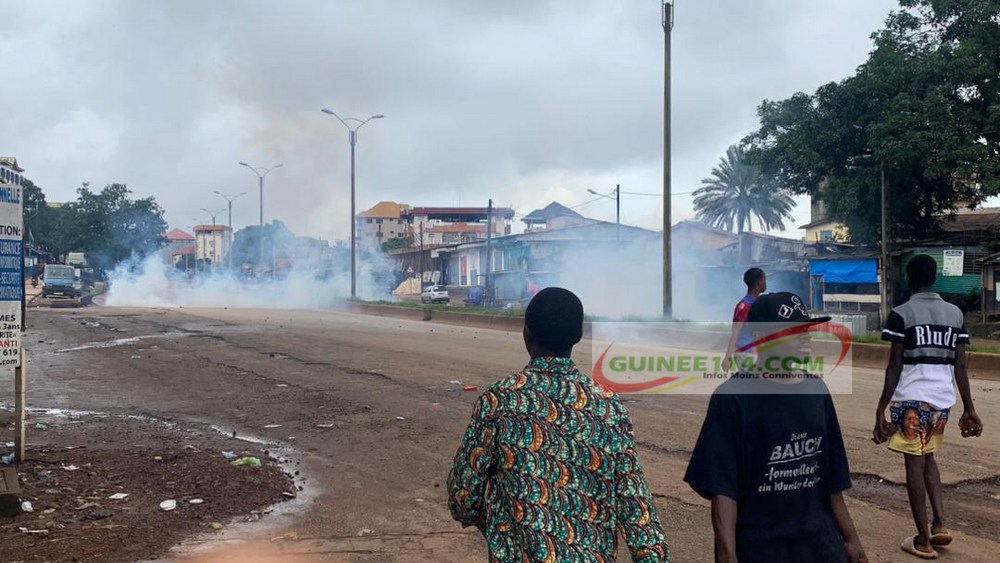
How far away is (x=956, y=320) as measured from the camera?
4.83m

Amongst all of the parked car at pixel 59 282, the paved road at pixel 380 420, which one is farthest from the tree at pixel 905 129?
the parked car at pixel 59 282

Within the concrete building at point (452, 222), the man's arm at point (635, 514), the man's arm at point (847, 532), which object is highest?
the concrete building at point (452, 222)

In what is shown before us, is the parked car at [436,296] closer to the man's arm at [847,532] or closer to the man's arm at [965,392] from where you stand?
the man's arm at [965,392]

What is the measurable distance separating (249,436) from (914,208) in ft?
96.2

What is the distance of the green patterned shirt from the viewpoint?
2.39 meters

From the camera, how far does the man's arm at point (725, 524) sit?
2738mm

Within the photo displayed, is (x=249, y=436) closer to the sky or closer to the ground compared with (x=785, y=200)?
closer to the ground

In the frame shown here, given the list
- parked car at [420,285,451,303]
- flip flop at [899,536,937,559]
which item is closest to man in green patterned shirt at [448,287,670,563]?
flip flop at [899,536,937,559]

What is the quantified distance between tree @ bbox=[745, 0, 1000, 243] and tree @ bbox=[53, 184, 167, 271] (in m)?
49.1

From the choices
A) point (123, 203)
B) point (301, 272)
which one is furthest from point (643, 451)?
point (123, 203)

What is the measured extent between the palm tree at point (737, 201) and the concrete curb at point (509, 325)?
26935 millimetres

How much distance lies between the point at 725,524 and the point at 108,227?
67894 millimetres

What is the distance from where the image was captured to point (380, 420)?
9461mm

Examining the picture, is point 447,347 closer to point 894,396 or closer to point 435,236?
point 894,396
